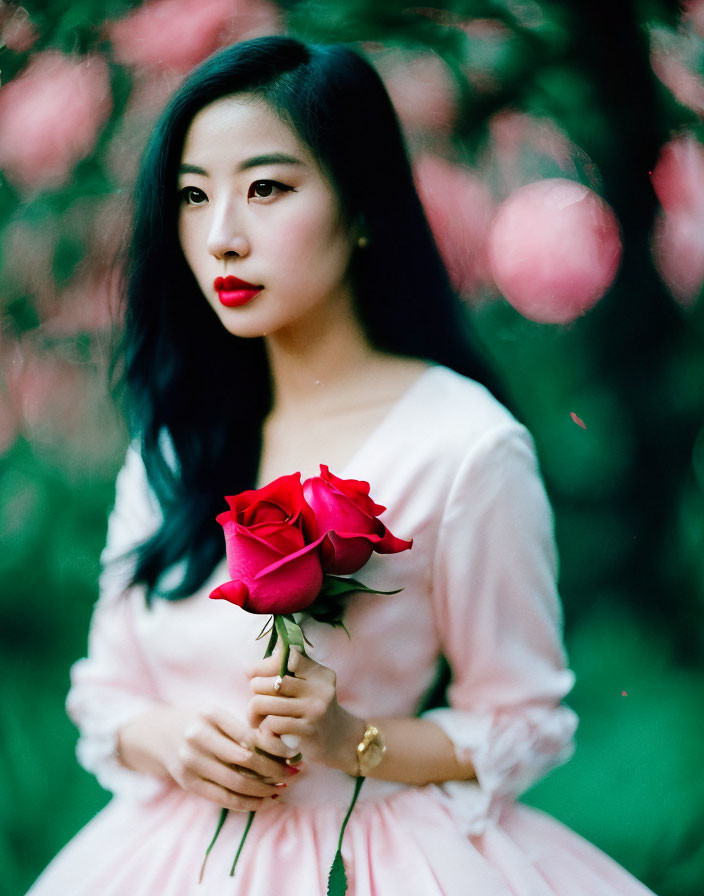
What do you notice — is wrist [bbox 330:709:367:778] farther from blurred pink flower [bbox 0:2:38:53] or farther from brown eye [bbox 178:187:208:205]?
blurred pink flower [bbox 0:2:38:53]

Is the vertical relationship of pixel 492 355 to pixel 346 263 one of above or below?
below

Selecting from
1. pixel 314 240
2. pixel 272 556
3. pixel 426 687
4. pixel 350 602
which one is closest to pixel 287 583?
pixel 272 556

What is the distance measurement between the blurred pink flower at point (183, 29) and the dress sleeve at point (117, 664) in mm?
418

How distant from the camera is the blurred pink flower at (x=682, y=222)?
104 centimetres

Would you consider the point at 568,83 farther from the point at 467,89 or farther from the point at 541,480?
the point at 541,480

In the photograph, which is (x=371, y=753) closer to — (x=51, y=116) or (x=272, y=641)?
(x=272, y=641)

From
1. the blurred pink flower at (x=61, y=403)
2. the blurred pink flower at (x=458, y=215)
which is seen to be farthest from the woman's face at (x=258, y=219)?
the blurred pink flower at (x=61, y=403)

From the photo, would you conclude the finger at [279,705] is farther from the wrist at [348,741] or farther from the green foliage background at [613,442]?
the green foliage background at [613,442]

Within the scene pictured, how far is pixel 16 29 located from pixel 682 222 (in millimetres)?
759

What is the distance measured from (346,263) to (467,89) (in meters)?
0.23

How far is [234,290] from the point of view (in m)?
0.99

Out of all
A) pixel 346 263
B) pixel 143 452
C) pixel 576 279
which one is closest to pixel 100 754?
pixel 143 452

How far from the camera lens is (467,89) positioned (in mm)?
1053

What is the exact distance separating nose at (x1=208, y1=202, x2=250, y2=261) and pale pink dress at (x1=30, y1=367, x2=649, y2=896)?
0.71 ft
